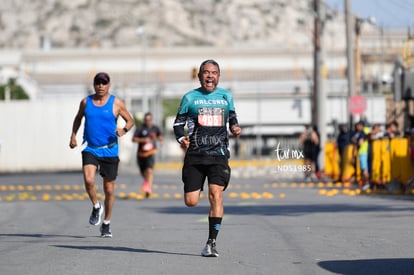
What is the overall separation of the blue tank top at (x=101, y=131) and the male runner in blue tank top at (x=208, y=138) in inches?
105

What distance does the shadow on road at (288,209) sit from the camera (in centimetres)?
1888

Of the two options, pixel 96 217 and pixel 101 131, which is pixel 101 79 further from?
pixel 96 217

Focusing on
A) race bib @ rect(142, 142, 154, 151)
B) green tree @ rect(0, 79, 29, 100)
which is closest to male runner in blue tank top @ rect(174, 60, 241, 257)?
race bib @ rect(142, 142, 154, 151)

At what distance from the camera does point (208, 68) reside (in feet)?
39.8

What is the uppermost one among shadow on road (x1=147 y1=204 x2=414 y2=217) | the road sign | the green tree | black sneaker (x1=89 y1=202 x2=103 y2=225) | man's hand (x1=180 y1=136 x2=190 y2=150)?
the green tree

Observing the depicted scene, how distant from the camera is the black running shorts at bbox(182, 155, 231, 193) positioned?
12227 millimetres

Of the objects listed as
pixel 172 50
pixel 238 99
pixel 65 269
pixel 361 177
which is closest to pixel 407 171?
pixel 361 177

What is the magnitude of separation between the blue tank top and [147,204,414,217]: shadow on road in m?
4.31

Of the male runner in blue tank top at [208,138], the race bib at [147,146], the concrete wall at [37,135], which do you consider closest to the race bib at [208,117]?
the male runner in blue tank top at [208,138]

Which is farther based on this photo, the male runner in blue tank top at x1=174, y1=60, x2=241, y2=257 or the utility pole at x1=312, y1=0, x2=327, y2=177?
the utility pole at x1=312, y1=0, x2=327, y2=177

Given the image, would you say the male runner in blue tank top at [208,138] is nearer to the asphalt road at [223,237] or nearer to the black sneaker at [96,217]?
the asphalt road at [223,237]

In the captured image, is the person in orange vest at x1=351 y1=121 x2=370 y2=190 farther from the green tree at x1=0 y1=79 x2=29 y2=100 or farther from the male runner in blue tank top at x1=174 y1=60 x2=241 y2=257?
Result: the green tree at x1=0 y1=79 x2=29 y2=100

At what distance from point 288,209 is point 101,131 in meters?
5.68

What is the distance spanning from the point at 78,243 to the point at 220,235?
1761mm
